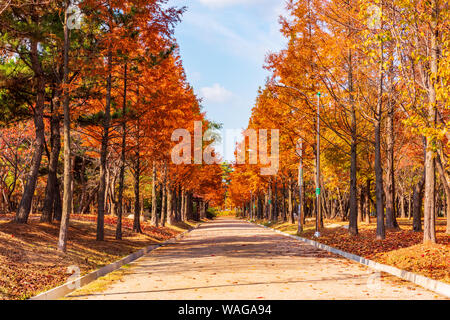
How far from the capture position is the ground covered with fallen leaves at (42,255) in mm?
9578

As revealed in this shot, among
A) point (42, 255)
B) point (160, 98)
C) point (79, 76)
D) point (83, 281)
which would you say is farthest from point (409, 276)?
point (79, 76)

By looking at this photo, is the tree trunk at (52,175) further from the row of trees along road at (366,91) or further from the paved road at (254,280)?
the row of trees along road at (366,91)

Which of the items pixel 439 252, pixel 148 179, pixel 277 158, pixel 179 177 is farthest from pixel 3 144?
pixel 439 252

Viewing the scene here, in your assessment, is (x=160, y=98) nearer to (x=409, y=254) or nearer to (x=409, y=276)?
(x=409, y=254)

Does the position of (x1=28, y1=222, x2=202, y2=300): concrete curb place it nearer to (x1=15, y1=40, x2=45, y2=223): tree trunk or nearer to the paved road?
the paved road

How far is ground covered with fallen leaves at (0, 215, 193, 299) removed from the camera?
9.58m

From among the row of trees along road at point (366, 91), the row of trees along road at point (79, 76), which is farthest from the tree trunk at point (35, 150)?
the row of trees along road at point (366, 91)

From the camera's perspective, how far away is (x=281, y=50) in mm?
27281

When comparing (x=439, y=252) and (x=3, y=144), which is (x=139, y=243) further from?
(x=3, y=144)

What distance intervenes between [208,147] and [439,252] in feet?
116

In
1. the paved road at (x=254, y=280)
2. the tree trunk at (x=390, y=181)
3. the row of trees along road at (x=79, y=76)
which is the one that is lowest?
the paved road at (x=254, y=280)

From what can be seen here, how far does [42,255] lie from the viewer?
12688 millimetres

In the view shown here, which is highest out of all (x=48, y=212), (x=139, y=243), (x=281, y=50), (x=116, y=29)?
(x=281, y=50)

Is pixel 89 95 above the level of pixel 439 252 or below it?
above
